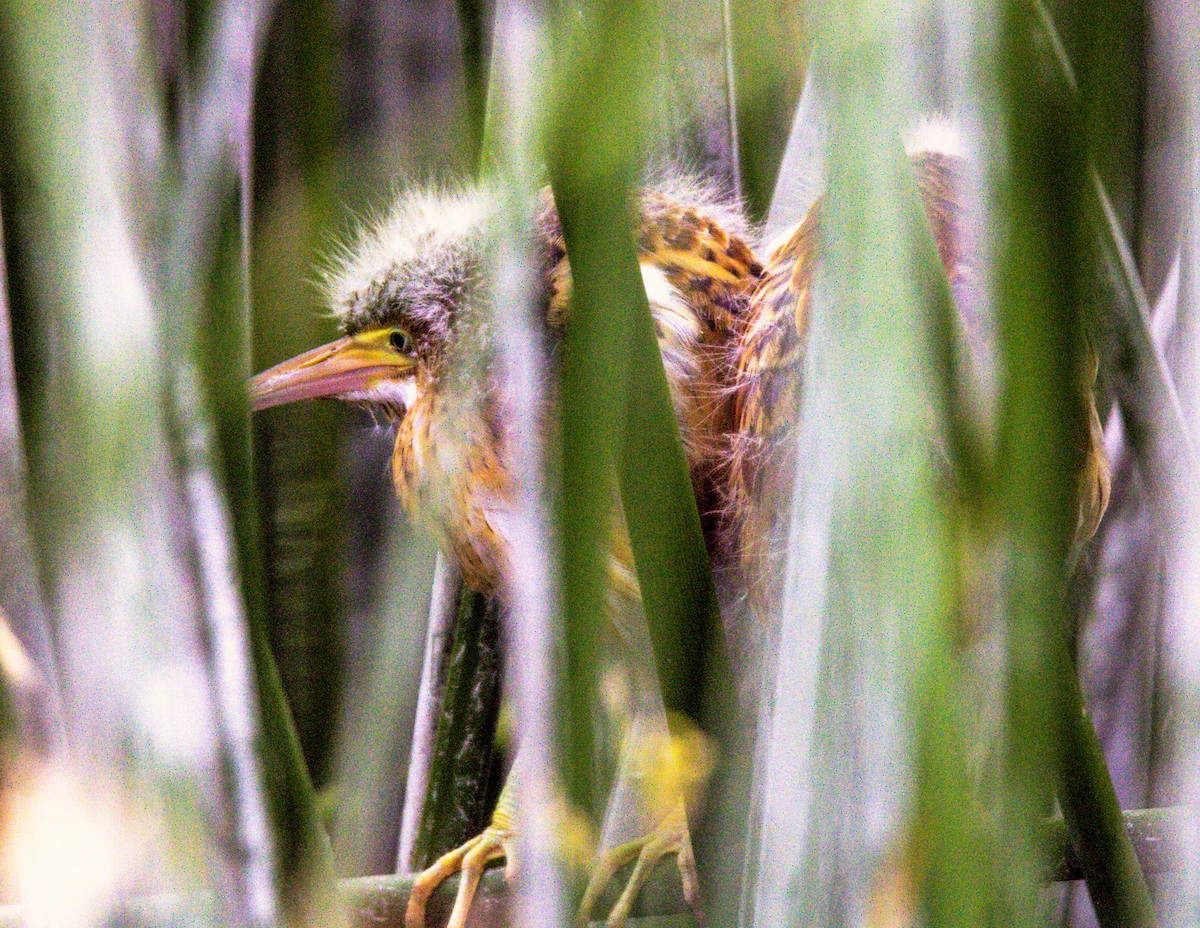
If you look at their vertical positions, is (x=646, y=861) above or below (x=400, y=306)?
below

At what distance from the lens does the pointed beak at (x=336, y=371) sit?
0.64 meters

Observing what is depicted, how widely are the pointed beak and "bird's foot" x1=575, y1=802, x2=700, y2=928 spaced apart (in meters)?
0.33

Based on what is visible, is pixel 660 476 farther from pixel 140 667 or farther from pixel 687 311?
pixel 687 311

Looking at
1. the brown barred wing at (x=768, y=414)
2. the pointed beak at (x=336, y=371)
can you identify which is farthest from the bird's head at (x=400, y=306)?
the brown barred wing at (x=768, y=414)

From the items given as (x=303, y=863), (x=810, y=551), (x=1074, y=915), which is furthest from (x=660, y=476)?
(x=1074, y=915)

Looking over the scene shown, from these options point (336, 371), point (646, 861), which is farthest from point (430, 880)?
point (336, 371)

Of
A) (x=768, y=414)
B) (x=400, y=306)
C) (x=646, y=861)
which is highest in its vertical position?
Answer: (x=400, y=306)

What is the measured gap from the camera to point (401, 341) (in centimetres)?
70

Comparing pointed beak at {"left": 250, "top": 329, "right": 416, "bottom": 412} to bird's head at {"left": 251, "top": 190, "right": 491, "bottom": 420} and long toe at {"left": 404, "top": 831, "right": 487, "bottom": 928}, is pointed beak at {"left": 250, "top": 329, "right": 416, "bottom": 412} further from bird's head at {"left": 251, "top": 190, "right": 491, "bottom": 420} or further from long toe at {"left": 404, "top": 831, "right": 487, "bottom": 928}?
long toe at {"left": 404, "top": 831, "right": 487, "bottom": 928}

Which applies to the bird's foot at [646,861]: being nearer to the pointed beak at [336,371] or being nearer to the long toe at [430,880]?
the long toe at [430,880]

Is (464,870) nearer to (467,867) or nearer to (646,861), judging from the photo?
(467,867)

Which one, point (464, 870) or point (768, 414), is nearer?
point (768, 414)

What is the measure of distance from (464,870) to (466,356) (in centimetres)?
33

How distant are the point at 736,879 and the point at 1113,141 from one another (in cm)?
54
